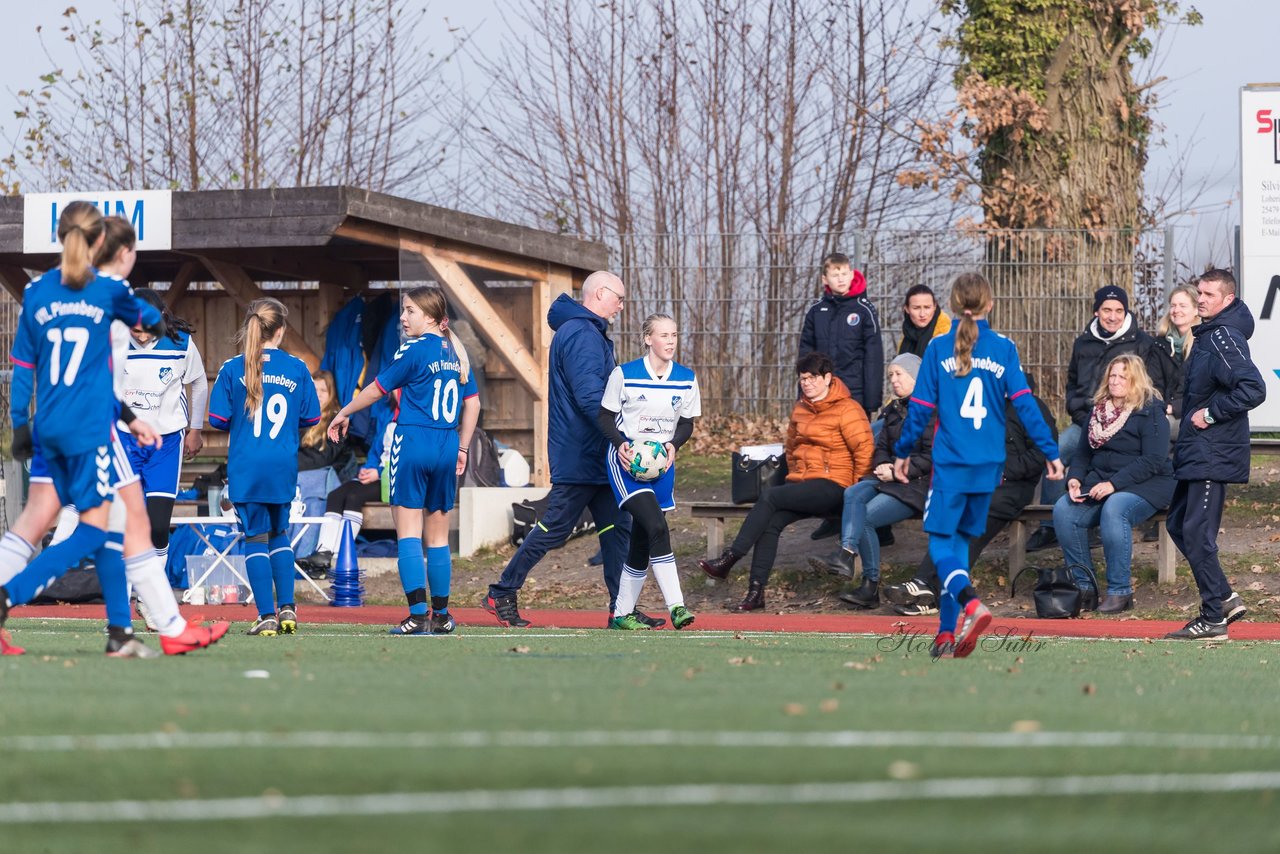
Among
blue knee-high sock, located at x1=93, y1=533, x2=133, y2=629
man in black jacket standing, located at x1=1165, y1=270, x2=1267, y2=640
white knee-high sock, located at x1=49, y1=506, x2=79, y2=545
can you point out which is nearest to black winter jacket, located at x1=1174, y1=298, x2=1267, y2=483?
man in black jacket standing, located at x1=1165, y1=270, x2=1267, y2=640

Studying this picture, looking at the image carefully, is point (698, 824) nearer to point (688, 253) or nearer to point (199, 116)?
point (688, 253)

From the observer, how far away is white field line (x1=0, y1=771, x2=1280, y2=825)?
3.77 meters

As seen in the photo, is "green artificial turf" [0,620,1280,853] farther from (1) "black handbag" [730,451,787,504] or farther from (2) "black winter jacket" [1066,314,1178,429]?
(1) "black handbag" [730,451,787,504]

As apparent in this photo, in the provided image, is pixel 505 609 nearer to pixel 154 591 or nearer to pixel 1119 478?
pixel 154 591

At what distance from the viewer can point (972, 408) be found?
28.4 ft

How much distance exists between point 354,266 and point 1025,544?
28.1ft

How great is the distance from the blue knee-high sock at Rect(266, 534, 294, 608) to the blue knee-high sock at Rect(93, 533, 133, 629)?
7.80 ft

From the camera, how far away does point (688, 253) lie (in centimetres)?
1903

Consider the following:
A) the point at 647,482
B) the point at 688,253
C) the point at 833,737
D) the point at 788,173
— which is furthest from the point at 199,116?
the point at 833,737

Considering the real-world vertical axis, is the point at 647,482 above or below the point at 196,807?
above

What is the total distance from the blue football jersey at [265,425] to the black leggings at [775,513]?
444 cm

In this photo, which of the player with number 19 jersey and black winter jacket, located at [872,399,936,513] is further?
black winter jacket, located at [872,399,936,513]

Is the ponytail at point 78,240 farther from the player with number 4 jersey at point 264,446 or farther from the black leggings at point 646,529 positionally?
the black leggings at point 646,529

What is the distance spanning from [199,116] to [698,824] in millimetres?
26715
